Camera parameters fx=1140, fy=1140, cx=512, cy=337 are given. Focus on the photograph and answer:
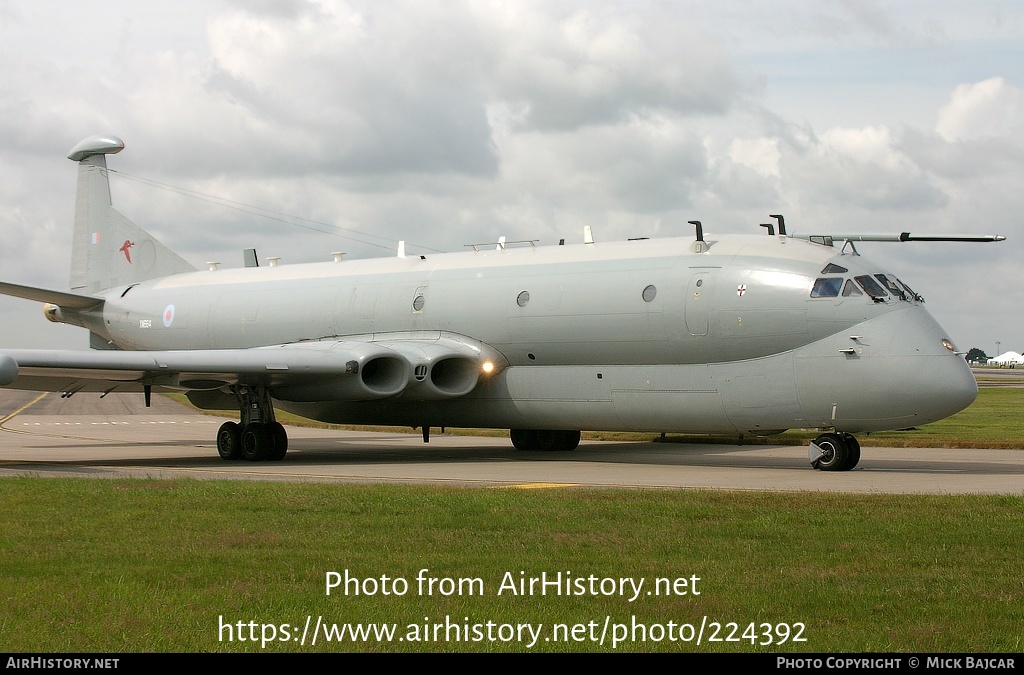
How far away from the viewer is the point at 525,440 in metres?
21.7

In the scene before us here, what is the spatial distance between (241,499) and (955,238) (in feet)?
36.8

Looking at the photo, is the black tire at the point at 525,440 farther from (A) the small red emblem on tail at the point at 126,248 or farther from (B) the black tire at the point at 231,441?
(A) the small red emblem on tail at the point at 126,248

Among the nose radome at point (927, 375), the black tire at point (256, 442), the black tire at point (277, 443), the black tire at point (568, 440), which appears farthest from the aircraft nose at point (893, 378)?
the black tire at point (256, 442)

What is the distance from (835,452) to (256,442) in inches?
374

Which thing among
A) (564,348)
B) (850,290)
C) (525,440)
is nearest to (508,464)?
(564,348)

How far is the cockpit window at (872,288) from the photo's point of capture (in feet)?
51.1

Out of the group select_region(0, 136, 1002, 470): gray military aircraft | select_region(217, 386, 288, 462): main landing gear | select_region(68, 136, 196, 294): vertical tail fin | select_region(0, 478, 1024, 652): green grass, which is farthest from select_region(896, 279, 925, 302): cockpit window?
select_region(68, 136, 196, 294): vertical tail fin

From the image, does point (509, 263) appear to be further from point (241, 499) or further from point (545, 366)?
point (241, 499)

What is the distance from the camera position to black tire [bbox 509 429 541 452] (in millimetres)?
21609

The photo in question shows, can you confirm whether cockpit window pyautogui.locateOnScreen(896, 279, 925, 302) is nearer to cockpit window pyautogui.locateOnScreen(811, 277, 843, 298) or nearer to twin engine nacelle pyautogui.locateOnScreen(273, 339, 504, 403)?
cockpit window pyautogui.locateOnScreen(811, 277, 843, 298)

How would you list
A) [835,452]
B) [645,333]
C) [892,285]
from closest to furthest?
[892,285] → [835,452] → [645,333]

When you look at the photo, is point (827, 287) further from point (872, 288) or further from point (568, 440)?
point (568, 440)

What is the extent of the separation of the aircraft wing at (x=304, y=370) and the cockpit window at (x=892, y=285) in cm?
653
